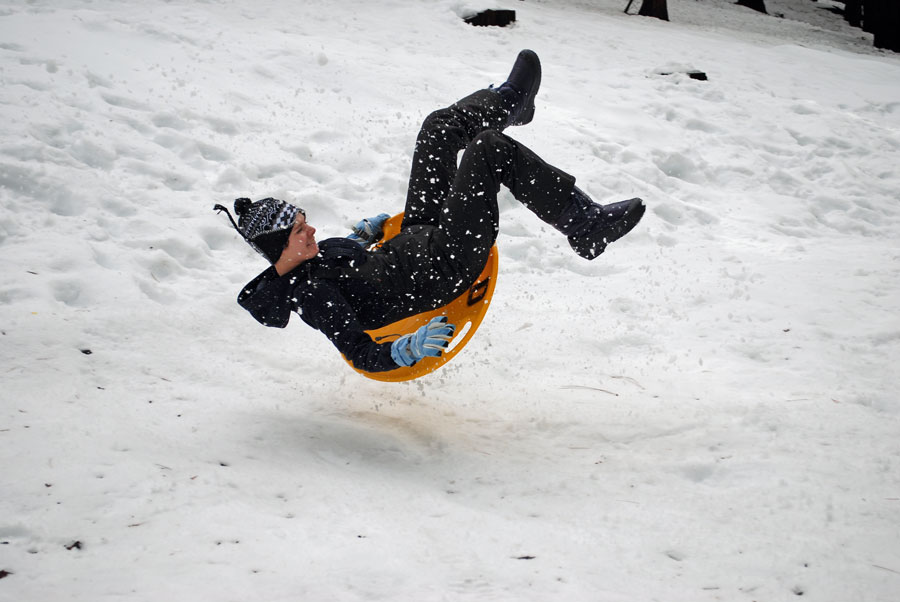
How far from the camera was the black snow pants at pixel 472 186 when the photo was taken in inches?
111

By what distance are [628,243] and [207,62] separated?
3.54 meters

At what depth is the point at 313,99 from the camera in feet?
17.3

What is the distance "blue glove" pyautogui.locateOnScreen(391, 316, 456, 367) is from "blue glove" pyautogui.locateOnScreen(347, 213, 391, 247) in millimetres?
923

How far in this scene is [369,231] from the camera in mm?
3158

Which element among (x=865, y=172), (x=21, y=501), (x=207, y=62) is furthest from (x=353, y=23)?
(x=21, y=501)

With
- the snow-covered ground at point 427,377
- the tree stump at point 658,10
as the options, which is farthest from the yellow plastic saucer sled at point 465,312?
the tree stump at point 658,10

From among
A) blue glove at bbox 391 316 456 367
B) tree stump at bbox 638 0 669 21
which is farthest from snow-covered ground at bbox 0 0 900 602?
tree stump at bbox 638 0 669 21

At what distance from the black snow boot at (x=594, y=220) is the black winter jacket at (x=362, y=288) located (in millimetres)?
431

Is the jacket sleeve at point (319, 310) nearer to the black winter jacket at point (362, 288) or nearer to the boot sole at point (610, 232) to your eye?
the black winter jacket at point (362, 288)

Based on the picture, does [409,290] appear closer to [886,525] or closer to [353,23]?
[886,525]

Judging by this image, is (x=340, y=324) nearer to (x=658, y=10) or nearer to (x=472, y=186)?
(x=472, y=186)

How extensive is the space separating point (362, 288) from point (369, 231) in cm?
52

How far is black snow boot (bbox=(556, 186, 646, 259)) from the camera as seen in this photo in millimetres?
2895

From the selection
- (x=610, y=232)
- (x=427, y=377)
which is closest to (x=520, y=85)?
(x=610, y=232)
